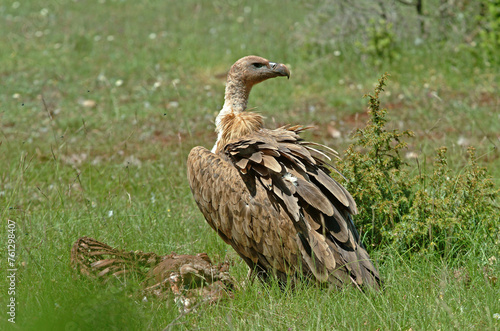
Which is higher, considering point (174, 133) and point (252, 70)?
point (252, 70)

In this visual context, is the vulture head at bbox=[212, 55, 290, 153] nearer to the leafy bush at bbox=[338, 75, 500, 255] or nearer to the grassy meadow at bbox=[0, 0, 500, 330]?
the grassy meadow at bbox=[0, 0, 500, 330]

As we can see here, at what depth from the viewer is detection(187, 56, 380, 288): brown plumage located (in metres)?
3.61

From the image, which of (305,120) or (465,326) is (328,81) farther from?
(465,326)

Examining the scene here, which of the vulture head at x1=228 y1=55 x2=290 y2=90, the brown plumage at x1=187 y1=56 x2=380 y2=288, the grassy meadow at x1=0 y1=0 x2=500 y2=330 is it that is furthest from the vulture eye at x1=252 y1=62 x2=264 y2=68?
the brown plumage at x1=187 y1=56 x2=380 y2=288

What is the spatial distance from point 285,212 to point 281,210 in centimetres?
3

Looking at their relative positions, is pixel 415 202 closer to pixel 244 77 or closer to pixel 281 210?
pixel 281 210

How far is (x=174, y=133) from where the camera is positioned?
7707 mm

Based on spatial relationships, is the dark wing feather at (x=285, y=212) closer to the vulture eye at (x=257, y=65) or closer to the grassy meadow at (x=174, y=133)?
the grassy meadow at (x=174, y=133)

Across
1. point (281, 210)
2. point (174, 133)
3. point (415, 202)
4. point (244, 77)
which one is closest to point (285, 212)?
point (281, 210)

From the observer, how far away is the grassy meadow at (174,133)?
3.17m

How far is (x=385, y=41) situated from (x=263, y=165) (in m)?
6.74

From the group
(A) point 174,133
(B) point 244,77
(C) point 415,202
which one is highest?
(B) point 244,77

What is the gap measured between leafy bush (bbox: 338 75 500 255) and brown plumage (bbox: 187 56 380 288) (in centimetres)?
33

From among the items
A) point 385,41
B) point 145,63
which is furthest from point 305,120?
point 145,63
